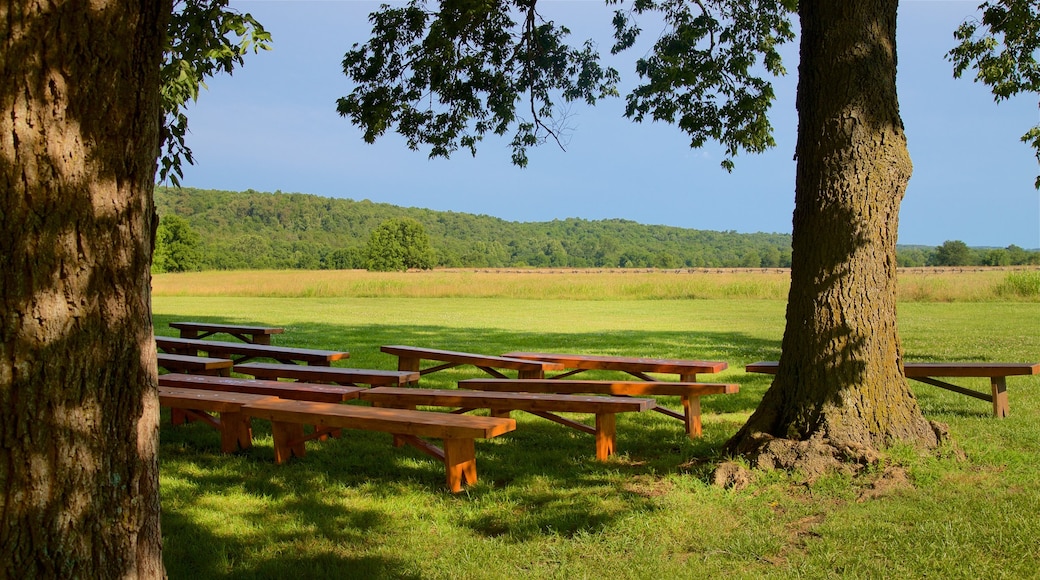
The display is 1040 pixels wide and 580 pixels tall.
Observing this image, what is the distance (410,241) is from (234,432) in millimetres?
87762

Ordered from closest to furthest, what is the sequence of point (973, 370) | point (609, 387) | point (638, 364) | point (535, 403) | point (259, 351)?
point (535, 403) → point (609, 387) → point (973, 370) → point (638, 364) → point (259, 351)

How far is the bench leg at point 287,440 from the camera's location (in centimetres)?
544

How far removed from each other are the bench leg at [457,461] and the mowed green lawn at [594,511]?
0.09 meters

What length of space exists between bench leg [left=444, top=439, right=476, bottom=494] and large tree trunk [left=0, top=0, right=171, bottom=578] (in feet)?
7.68

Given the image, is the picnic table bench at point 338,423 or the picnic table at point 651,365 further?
the picnic table at point 651,365

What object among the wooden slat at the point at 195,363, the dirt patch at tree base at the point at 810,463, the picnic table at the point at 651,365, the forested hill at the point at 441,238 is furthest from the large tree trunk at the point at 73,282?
the forested hill at the point at 441,238

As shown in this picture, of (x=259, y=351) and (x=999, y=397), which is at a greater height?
Result: (x=259, y=351)

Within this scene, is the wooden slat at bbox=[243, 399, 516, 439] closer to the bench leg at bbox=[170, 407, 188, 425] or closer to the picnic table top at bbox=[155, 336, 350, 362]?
the bench leg at bbox=[170, 407, 188, 425]

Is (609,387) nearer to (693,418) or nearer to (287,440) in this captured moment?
(693,418)

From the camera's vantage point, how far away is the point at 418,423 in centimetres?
461

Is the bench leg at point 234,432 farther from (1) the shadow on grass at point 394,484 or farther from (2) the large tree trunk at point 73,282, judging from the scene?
(2) the large tree trunk at point 73,282

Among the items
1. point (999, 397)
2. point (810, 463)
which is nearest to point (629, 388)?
point (810, 463)

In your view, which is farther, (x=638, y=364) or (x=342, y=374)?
(x=638, y=364)

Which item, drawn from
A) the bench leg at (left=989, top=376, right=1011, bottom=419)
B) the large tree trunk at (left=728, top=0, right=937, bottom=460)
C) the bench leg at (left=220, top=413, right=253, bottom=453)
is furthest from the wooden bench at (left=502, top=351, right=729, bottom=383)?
the bench leg at (left=220, top=413, right=253, bottom=453)
